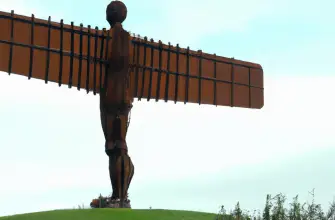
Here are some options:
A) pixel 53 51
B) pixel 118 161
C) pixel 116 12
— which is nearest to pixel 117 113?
pixel 118 161

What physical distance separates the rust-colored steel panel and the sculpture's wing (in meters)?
1.08

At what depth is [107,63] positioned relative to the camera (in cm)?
1645

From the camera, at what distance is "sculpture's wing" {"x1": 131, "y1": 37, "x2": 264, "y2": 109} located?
17.2 meters

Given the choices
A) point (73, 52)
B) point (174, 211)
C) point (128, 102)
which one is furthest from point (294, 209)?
point (73, 52)

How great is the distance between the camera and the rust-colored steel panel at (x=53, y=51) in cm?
1574

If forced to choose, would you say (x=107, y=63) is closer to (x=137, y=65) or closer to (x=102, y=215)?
(x=137, y=65)

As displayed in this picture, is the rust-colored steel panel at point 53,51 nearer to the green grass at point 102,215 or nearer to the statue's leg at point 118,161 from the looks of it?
the statue's leg at point 118,161

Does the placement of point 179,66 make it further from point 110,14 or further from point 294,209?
point 294,209

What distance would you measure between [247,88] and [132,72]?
411 cm

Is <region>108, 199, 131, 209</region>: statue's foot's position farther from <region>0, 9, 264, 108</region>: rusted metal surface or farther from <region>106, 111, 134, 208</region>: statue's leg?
<region>0, 9, 264, 108</region>: rusted metal surface

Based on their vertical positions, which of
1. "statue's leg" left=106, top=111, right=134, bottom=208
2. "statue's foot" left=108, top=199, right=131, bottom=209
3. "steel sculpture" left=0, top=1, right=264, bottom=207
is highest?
"steel sculpture" left=0, top=1, right=264, bottom=207

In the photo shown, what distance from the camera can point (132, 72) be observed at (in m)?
16.7

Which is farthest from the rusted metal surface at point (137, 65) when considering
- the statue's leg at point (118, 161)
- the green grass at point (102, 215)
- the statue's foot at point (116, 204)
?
the green grass at point (102, 215)

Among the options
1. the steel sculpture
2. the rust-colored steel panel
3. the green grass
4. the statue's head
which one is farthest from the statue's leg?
the statue's head
